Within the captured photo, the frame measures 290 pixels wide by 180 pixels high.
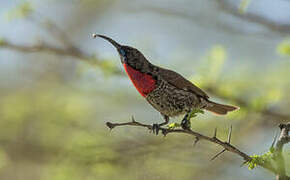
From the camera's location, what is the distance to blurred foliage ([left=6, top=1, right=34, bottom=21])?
6.98m

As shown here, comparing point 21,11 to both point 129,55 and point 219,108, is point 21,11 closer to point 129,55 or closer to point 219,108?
point 129,55

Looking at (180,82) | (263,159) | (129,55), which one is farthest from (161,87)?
(263,159)

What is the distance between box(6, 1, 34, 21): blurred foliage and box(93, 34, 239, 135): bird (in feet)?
9.44

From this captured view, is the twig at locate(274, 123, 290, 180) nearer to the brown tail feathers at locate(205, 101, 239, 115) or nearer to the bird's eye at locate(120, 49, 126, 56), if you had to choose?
the bird's eye at locate(120, 49, 126, 56)

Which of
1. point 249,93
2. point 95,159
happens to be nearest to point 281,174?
point 95,159

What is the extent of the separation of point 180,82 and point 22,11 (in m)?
3.22

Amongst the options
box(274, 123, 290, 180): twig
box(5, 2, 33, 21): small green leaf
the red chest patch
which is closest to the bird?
the red chest patch

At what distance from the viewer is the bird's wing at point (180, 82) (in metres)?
4.76

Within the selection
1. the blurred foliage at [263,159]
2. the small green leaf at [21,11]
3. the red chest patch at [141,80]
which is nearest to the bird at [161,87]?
the red chest patch at [141,80]

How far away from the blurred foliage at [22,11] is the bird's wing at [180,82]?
2.94 meters

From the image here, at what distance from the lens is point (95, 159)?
6203 mm

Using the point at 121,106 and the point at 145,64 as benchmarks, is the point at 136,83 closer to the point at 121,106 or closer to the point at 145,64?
the point at 145,64

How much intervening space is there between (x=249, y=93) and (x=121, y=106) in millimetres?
2678

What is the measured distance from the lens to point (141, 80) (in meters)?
4.59
